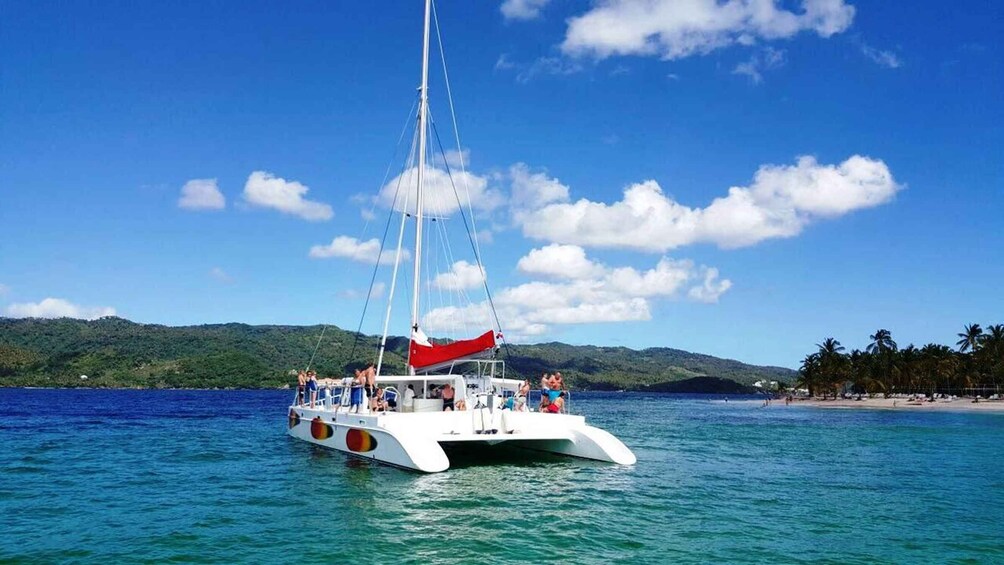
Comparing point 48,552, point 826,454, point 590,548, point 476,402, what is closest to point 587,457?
point 476,402

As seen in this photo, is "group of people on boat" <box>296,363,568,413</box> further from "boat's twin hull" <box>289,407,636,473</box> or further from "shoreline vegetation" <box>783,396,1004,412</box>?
"shoreline vegetation" <box>783,396,1004,412</box>

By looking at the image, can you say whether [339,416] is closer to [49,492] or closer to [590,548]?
[49,492]

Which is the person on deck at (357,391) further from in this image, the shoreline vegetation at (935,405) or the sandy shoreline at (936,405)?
the sandy shoreline at (936,405)

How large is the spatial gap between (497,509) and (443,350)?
24.4 feet

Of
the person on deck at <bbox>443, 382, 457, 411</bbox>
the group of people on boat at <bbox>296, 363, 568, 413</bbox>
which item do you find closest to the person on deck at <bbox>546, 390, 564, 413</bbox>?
the group of people on boat at <bbox>296, 363, 568, 413</bbox>

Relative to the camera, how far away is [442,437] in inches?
618

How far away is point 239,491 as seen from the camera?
13828 millimetres

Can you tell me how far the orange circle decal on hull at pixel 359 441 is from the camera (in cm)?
1670

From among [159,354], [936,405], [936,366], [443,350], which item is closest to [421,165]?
[443,350]

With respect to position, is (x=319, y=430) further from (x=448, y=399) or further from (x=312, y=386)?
(x=448, y=399)

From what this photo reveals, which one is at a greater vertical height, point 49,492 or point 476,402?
point 476,402

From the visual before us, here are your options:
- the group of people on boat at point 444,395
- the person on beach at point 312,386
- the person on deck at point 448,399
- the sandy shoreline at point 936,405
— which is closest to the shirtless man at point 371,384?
the group of people on boat at point 444,395

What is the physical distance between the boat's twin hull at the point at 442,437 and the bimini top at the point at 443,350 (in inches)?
81.6

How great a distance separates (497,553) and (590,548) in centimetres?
130
